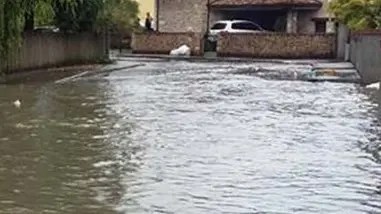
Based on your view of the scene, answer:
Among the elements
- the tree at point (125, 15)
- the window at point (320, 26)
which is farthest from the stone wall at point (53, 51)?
the window at point (320, 26)

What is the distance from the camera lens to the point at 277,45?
4691cm

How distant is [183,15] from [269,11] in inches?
225

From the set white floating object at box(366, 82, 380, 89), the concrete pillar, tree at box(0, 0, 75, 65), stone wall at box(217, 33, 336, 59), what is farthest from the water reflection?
the concrete pillar

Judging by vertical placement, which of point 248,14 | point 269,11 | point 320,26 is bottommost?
point 320,26

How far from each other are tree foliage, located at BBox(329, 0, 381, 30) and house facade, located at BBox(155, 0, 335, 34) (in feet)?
49.7

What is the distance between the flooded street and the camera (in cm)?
925

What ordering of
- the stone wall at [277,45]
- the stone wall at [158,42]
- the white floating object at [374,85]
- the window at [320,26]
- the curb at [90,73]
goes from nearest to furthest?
the white floating object at [374,85]
the curb at [90,73]
the stone wall at [277,45]
the stone wall at [158,42]
the window at [320,26]

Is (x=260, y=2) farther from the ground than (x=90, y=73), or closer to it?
farther from the ground

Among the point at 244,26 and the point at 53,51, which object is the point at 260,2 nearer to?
the point at 244,26

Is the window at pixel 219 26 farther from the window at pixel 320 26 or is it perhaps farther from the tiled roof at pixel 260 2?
the window at pixel 320 26

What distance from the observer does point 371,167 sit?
37.7ft

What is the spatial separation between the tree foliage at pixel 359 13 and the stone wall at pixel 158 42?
43.5 ft

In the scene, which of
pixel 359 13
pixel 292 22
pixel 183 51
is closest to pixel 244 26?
pixel 292 22

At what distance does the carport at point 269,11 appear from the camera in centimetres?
5334
